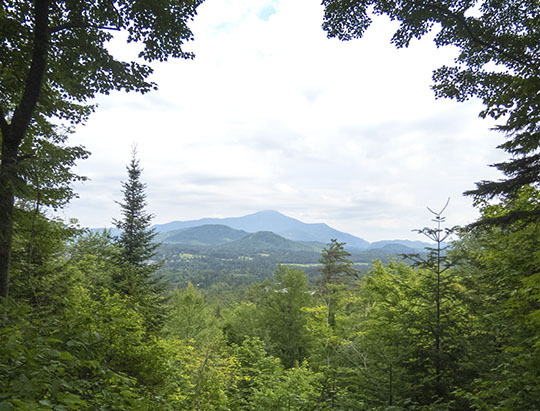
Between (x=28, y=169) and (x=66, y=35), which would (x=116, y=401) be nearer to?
(x=28, y=169)

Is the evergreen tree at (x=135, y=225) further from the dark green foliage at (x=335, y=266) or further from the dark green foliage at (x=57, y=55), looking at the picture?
the dark green foliage at (x=335, y=266)

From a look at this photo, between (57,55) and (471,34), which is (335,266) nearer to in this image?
(471,34)

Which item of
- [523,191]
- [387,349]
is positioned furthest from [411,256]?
[523,191]

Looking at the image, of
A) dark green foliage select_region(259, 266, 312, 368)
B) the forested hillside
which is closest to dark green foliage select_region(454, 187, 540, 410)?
the forested hillside

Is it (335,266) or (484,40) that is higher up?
(484,40)

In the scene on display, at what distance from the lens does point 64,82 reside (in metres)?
4.99

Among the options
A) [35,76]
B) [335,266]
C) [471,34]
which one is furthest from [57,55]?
[335,266]

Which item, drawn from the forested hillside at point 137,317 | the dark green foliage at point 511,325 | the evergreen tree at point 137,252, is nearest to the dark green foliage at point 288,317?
the evergreen tree at point 137,252

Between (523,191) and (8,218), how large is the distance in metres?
12.3

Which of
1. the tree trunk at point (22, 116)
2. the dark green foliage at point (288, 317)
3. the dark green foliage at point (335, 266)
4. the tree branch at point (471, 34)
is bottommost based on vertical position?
the dark green foliage at point (288, 317)

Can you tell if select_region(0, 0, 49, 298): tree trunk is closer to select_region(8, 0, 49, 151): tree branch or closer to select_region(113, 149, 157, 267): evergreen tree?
select_region(8, 0, 49, 151): tree branch

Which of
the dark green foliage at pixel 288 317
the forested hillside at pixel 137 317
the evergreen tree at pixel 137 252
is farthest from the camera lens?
the dark green foliage at pixel 288 317

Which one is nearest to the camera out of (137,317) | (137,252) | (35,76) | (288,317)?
(35,76)

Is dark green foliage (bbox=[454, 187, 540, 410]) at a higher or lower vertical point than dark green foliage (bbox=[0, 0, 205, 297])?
lower
